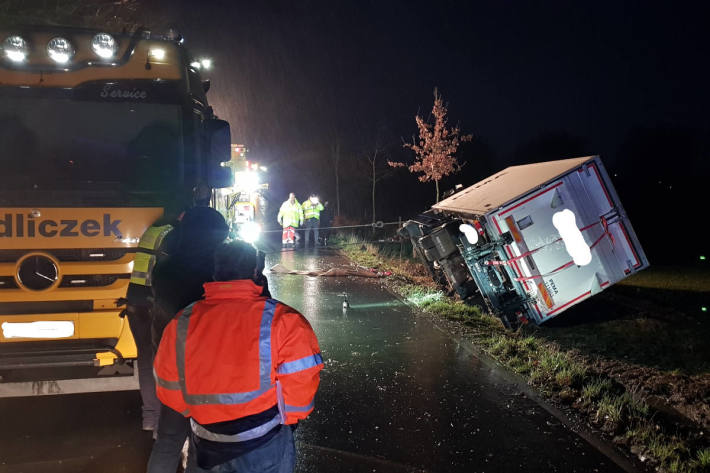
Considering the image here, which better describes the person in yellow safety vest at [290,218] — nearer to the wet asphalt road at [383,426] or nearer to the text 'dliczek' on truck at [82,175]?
the wet asphalt road at [383,426]

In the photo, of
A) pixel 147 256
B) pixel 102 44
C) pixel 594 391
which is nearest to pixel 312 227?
pixel 102 44

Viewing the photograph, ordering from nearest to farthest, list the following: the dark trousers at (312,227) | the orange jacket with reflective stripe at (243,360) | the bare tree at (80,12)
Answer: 1. the orange jacket with reflective stripe at (243,360)
2. the bare tree at (80,12)
3. the dark trousers at (312,227)

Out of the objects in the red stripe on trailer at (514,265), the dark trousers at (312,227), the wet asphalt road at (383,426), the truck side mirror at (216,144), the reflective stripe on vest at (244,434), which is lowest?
the wet asphalt road at (383,426)

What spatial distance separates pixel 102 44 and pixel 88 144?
0.95 meters

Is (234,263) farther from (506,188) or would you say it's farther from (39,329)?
(506,188)

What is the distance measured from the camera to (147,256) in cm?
390

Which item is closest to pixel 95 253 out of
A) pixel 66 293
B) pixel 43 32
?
pixel 66 293

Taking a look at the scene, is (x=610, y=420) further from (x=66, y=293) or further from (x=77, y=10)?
(x=77, y=10)

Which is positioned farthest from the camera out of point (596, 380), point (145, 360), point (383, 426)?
point (596, 380)

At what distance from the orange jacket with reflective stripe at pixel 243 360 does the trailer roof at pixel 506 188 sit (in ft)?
16.8

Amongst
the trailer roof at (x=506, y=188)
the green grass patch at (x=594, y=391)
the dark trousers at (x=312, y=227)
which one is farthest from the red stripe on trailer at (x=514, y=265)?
the dark trousers at (x=312, y=227)

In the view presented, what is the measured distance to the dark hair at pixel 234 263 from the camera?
7.35 ft

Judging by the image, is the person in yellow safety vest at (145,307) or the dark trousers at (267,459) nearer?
the dark trousers at (267,459)

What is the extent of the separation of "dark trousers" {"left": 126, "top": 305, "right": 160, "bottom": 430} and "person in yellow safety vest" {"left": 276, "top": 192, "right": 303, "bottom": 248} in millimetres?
11955
